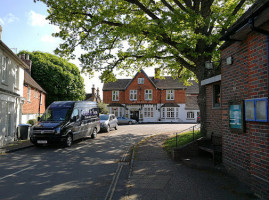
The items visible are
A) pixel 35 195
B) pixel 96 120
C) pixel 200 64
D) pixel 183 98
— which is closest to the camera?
pixel 35 195

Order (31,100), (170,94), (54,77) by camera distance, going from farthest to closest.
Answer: (170,94) < (54,77) < (31,100)

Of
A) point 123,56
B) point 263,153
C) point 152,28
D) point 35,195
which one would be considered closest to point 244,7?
point 152,28

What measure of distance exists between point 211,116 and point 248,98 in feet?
18.1

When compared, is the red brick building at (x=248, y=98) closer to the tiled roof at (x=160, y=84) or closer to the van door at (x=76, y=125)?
the van door at (x=76, y=125)

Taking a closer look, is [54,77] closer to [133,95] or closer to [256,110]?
[133,95]

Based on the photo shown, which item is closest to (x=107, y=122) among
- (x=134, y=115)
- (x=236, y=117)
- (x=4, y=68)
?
(x=4, y=68)

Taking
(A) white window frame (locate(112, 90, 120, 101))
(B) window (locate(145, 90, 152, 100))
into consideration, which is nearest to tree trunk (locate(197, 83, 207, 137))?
(B) window (locate(145, 90, 152, 100))

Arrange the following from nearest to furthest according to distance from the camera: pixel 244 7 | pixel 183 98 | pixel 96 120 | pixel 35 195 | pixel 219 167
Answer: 1. pixel 35 195
2. pixel 219 167
3. pixel 244 7
4. pixel 96 120
5. pixel 183 98

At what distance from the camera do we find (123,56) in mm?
14672

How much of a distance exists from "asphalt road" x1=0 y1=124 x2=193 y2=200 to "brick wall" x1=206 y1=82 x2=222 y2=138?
4.45 metres

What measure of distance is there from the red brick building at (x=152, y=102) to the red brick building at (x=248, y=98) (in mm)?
35023

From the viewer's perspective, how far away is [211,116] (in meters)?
10.5

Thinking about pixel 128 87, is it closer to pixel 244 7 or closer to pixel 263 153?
pixel 244 7

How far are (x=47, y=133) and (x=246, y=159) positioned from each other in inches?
379
